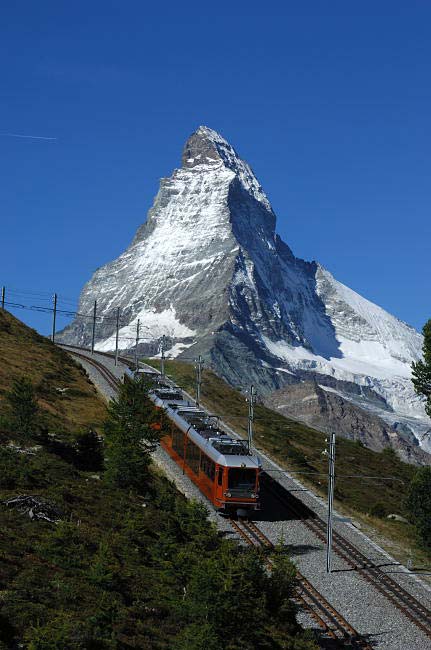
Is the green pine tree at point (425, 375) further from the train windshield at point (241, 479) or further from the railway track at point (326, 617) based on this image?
the railway track at point (326, 617)

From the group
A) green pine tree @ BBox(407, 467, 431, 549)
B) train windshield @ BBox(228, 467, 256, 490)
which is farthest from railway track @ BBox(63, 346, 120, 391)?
train windshield @ BBox(228, 467, 256, 490)

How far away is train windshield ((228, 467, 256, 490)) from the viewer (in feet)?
149

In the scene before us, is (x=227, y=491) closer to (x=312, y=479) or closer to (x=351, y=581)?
(x=351, y=581)

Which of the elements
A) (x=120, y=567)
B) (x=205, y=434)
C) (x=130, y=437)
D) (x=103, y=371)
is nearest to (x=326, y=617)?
(x=120, y=567)

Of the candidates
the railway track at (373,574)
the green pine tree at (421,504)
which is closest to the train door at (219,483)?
the railway track at (373,574)

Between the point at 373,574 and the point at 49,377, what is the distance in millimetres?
50862

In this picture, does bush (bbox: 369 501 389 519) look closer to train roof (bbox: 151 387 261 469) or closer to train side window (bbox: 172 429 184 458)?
train roof (bbox: 151 387 261 469)

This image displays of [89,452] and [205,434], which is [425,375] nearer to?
[205,434]

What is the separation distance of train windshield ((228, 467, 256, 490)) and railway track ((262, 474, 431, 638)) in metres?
Answer: 4.12

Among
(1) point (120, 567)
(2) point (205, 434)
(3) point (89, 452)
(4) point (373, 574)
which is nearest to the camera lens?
(1) point (120, 567)

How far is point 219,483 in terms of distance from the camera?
151ft

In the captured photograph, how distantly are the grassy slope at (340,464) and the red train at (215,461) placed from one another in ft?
27.2

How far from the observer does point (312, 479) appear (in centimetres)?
6538

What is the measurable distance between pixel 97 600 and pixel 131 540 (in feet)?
30.2
